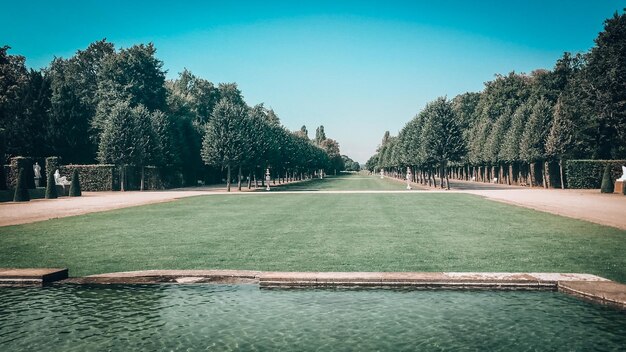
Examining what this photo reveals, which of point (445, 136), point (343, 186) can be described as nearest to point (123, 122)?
point (343, 186)

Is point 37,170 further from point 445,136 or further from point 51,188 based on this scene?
point 445,136

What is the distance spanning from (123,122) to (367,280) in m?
50.7

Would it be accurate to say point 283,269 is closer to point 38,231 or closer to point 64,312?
point 64,312

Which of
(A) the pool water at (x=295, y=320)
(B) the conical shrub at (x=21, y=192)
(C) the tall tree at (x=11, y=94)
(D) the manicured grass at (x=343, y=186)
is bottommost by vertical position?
(A) the pool water at (x=295, y=320)

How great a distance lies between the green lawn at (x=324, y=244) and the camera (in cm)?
1066

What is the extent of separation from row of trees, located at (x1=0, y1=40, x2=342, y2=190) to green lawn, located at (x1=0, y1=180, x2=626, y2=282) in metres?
33.3

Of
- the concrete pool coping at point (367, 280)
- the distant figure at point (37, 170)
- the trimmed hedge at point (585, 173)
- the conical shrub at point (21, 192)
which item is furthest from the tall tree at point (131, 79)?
the concrete pool coping at point (367, 280)

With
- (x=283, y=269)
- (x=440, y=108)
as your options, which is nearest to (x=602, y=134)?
(x=440, y=108)

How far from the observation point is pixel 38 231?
17.5 metres

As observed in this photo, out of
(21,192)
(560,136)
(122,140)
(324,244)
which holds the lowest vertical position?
(324,244)

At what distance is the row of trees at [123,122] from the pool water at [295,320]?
146 ft

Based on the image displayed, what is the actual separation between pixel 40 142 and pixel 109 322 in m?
63.2

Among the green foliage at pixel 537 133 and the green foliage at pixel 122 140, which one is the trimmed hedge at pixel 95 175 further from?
the green foliage at pixel 537 133

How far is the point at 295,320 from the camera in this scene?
7137mm
